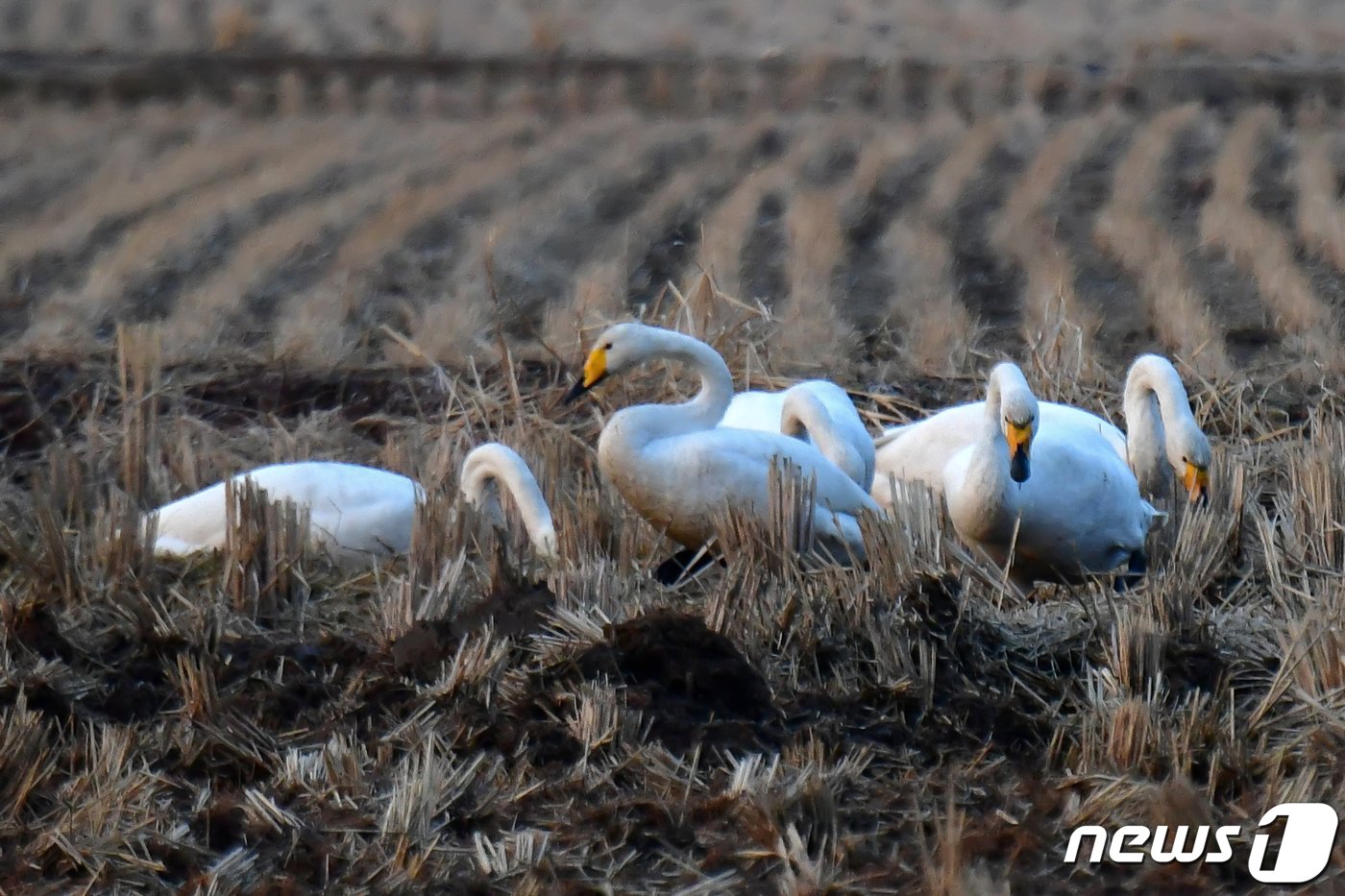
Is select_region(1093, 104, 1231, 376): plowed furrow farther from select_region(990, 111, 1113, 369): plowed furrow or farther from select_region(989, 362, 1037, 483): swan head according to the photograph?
select_region(989, 362, 1037, 483): swan head

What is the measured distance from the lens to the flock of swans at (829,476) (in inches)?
189

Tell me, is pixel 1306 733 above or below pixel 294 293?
above

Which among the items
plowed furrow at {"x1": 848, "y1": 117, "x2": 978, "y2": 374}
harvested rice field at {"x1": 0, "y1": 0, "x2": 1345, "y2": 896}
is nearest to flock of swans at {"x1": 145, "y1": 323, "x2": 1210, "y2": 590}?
harvested rice field at {"x1": 0, "y1": 0, "x2": 1345, "y2": 896}

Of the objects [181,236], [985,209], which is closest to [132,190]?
[181,236]

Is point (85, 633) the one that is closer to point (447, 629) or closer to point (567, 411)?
point (447, 629)

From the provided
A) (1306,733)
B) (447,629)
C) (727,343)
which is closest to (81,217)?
(727,343)

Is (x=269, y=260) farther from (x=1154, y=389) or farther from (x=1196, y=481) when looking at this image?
(x=1196, y=481)

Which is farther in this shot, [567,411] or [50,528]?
[567,411]

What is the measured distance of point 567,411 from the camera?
287 inches

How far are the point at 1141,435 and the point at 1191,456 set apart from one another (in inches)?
20.8

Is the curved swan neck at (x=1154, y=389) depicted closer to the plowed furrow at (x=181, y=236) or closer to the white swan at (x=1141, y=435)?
the white swan at (x=1141, y=435)

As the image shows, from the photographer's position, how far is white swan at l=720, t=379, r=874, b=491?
581 centimetres

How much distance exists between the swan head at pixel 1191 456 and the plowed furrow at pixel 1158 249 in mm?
2050

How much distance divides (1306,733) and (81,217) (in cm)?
1013
